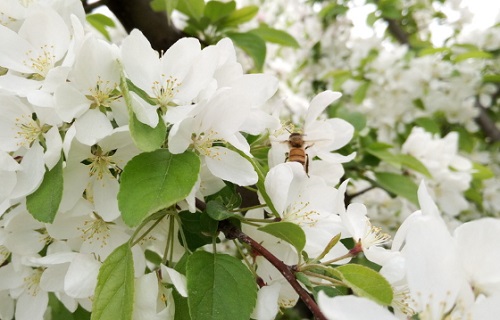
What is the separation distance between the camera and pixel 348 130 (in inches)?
38.9

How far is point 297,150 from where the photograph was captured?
860mm

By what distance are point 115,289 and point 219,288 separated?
0.14 m

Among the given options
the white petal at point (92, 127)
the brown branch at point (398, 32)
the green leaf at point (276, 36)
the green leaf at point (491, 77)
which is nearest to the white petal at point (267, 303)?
the white petal at point (92, 127)

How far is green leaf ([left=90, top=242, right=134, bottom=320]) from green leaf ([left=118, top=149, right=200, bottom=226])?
0.09m

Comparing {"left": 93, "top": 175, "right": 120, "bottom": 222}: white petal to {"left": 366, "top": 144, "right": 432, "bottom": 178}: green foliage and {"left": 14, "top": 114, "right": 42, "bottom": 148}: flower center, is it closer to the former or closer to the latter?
{"left": 14, "top": 114, "right": 42, "bottom": 148}: flower center

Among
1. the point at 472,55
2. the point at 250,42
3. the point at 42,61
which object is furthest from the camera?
the point at 472,55

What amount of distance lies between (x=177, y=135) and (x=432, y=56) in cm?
225

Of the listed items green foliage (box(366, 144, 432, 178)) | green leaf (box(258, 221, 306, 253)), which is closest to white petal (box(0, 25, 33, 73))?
green leaf (box(258, 221, 306, 253))

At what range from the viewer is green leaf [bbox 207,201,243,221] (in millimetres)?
728

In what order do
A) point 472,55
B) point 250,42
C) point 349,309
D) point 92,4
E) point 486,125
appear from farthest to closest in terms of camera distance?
point 486,125, point 472,55, point 250,42, point 92,4, point 349,309

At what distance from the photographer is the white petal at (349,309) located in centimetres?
47

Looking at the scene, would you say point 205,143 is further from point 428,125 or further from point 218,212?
point 428,125

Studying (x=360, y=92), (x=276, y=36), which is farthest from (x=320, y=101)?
(x=360, y=92)

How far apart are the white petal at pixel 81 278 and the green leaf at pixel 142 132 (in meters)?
0.21
